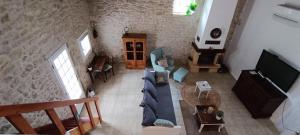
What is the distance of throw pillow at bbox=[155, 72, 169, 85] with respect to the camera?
455 centimetres

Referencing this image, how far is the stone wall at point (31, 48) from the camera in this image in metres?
2.05

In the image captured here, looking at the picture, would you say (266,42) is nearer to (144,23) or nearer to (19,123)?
(144,23)

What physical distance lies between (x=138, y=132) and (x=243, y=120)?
2.87 metres

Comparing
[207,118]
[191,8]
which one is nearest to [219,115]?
[207,118]

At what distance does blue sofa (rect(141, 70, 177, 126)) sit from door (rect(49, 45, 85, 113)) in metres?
1.86

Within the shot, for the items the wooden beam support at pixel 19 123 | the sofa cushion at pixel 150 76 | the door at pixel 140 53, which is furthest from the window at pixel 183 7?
the wooden beam support at pixel 19 123

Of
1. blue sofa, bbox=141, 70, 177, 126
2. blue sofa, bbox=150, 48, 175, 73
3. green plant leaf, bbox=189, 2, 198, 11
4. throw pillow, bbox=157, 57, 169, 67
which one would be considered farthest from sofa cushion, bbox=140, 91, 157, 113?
green plant leaf, bbox=189, 2, 198, 11

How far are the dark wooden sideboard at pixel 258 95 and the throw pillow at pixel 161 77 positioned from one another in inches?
90.8

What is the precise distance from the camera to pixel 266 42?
4.30m

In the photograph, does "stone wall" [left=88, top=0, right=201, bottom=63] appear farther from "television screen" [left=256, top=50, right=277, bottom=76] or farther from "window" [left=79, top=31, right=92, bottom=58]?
"television screen" [left=256, top=50, right=277, bottom=76]

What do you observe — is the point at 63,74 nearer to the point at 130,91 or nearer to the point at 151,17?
the point at 130,91

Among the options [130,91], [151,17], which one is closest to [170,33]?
[151,17]

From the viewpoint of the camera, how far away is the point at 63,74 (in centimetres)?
349

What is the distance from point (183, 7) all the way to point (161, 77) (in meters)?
2.62
